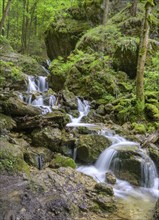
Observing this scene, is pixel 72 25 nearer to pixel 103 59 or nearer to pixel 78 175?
pixel 103 59

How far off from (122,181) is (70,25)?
15.9m

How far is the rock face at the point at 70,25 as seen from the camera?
20.2 meters

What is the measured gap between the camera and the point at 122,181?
7.33 meters

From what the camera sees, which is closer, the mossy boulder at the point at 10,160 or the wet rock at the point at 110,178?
the mossy boulder at the point at 10,160

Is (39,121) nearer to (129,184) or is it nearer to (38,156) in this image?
(38,156)

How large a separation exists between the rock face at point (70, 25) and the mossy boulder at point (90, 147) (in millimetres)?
12972

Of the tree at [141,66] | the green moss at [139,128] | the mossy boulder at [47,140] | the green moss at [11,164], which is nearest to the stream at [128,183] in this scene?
the mossy boulder at [47,140]

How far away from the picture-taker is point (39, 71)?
64.4 feet

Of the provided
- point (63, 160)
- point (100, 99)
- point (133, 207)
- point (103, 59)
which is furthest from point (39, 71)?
point (133, 207)

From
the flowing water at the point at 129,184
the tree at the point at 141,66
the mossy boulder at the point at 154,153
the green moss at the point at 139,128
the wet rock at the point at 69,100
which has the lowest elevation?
the flowing water at the point at 129,184

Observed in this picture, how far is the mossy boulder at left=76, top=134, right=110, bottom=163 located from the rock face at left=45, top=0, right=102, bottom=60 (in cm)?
1297

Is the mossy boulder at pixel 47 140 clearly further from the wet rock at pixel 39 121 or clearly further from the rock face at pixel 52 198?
the rock face at pixel 52 198

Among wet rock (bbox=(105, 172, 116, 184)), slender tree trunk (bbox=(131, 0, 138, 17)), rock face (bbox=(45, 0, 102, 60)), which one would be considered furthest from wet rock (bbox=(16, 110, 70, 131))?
rock face (bbox=(45, 0, 102, 60))

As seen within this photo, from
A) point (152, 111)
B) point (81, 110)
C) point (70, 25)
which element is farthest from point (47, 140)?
point (70, 25)
